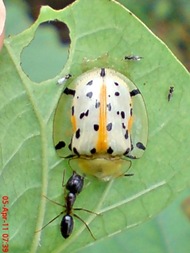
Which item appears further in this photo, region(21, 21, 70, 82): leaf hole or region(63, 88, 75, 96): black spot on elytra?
region(21, 21, 70, 82): leaf hole

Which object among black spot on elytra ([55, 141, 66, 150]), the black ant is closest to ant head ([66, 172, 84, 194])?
the black ant

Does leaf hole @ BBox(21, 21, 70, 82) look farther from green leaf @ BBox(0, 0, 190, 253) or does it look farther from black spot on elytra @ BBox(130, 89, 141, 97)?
black spot on elytra @ BBox(130, 89, 141, 97)

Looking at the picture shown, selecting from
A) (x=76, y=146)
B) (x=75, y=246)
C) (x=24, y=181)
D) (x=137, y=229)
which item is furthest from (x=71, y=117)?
(x=137, y=229)

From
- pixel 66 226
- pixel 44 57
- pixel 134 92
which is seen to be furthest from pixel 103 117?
pixel 44 57

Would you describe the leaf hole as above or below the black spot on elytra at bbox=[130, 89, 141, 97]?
above

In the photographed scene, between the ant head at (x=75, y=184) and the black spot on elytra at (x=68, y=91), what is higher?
the black spot on elytra at (x=68, y=91)

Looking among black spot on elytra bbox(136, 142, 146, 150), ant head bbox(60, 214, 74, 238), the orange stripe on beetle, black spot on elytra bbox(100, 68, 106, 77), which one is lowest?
ant head bbox(60, 214, 74, 238)

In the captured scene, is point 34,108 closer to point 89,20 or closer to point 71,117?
point 71,117

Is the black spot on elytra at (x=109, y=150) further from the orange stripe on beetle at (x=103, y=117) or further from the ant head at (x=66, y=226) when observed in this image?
the ant head at (x=66, y=226)

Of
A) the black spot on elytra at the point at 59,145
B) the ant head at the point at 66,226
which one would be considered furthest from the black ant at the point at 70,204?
the black spot on elytra at the point at 59,145
